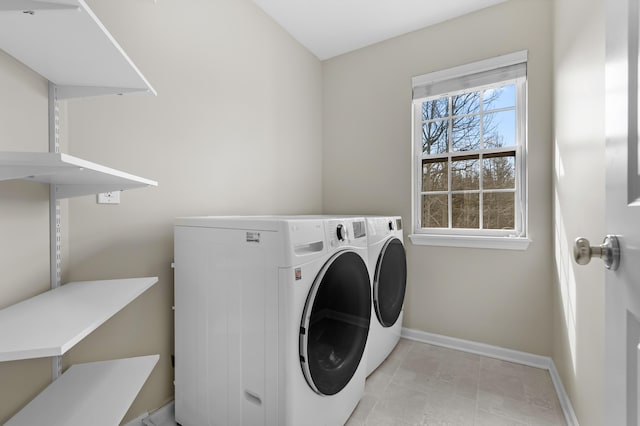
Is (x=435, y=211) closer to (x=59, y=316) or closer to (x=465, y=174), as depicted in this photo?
(x=465, y=174)

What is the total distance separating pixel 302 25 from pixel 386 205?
5.39 feet

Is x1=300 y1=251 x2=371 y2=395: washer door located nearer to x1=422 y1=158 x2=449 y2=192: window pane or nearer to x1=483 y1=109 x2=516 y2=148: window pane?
x1=422 y1=158 x2=449 y2=192: window pane

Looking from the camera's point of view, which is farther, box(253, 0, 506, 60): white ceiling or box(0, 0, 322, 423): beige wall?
box(253, 0, 506, 60): white ceiling

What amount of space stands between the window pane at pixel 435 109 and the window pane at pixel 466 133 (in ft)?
0.39

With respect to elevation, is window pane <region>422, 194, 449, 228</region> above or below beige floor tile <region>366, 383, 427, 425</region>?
above

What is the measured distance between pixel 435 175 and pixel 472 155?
0.31m

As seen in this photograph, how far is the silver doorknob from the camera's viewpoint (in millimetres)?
548

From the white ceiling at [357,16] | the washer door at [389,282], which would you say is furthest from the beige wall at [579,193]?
the washer door at [389,282]

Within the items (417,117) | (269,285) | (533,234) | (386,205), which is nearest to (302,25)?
(417,117)

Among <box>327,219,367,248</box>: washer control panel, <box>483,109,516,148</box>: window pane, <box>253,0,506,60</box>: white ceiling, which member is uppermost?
<box>253,0,506,60</box>: white ceiling

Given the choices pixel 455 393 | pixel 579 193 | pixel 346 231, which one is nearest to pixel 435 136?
pixel 579 193

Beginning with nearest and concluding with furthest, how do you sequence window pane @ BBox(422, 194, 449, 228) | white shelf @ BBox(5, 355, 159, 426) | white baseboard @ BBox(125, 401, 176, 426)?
white shelf @ BBox(5, 355, 159, 426) → white baseboard @ BBox(125, 401, 176, 426) → window pane @ BBox(422, 194, 449, 228)

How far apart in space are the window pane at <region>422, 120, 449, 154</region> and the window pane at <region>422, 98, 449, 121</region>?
6 centimetres

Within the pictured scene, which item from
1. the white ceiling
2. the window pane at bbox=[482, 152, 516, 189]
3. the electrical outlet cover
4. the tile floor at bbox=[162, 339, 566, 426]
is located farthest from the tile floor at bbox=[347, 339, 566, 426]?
the white ceiling
